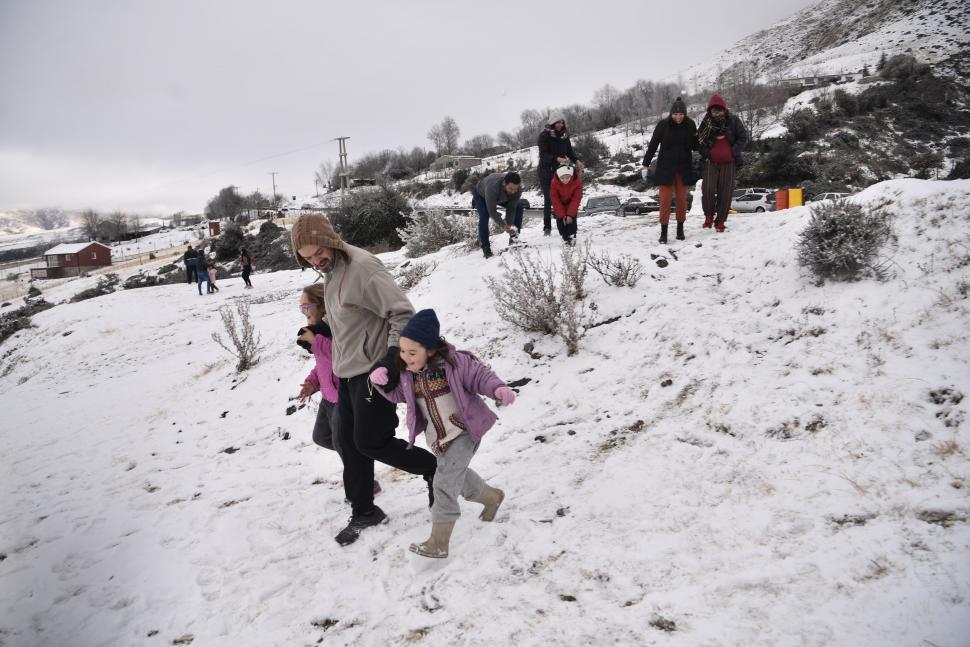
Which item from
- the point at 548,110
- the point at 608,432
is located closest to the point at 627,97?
the point at 548,110

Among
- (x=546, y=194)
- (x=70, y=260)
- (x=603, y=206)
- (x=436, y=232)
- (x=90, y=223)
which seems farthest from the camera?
(x=90, y=223)

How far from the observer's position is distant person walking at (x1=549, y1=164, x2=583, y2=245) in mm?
6789

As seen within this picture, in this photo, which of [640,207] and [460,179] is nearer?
[640,207]

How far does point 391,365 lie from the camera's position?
2.41 m

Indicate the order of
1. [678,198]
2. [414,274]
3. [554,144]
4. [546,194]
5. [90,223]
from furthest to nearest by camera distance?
[90,223]
[414,274]
[546,194]
[554,144]
[678,198]

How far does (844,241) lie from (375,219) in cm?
2185

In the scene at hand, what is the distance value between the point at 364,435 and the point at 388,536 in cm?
78

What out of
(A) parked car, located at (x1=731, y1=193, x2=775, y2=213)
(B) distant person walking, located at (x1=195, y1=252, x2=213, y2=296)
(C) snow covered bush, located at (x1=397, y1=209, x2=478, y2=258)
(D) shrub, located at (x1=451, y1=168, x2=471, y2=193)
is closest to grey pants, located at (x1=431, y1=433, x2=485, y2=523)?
(C) snow covered bush, located at (x1=397, y1=209, x2=478, y2=258)

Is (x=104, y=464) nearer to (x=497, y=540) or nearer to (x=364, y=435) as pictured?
(x=364, y=435)

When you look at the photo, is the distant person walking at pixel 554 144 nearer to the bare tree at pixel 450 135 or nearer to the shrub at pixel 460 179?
the shrub at pixel 460 179

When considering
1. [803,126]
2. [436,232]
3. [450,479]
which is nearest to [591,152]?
[803,126]

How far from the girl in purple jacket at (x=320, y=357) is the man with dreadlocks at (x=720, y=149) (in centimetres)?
566

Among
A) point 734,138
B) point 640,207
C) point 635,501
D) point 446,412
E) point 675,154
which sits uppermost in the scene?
point 640,207

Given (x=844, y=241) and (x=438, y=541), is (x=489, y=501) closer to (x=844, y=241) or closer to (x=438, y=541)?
(x=438, y=541)
